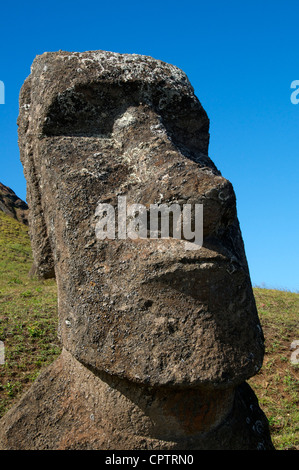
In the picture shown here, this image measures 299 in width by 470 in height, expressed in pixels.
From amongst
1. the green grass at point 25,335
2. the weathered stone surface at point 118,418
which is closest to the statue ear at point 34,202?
the weathered stone surface at point 118,418

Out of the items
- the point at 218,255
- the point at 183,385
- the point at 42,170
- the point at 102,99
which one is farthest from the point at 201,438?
the point at 102,99

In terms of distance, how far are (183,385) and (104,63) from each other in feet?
6.24

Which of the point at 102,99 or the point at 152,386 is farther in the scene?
the point at 102,99

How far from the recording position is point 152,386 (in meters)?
2.38

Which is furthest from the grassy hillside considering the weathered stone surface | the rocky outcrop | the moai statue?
the rocky outcrop

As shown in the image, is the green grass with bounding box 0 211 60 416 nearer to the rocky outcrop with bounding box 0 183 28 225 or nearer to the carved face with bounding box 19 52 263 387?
the carved face with bounding box 19 52 263 387

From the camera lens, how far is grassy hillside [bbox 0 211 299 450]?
4609 mm

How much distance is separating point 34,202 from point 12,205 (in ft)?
68.0

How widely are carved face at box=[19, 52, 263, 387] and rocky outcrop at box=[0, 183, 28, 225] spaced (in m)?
19.2

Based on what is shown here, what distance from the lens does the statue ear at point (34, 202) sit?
3.29m

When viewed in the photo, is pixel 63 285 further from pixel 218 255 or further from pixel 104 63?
pixel 104 63

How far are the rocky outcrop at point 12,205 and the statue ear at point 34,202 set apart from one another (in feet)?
61.4

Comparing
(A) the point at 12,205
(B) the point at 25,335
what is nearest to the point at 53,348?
(B) the point at 25,335

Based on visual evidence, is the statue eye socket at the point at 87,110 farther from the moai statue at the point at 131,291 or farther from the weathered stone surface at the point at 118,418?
the weathered stone surface at the point at 118,418
